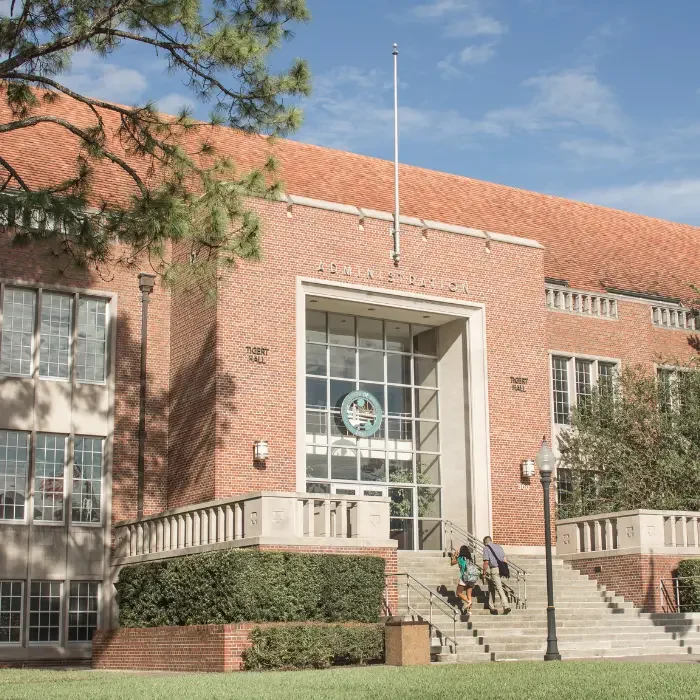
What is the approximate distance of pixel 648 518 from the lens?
25.6 meters

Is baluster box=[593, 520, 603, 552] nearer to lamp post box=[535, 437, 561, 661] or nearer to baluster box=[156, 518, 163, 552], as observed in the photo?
lamp post box=[535, 437, 561, 661]

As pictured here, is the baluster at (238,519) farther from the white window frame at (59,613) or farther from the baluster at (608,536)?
the baluster at (608,536)

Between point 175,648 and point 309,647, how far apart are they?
9.91 ft

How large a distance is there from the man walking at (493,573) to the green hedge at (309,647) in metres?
4.24

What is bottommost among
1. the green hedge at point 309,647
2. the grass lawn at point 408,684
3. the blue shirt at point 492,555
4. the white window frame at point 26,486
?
the grass lawn at point 408,684

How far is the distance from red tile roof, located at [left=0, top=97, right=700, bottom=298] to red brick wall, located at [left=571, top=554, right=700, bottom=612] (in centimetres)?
1009

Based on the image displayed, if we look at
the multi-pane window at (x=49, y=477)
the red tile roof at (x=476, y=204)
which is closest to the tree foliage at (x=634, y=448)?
the red tile roof at (x=476, y=204)

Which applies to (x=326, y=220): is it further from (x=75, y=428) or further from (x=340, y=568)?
(x=340, y=568)

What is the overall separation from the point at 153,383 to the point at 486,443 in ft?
25.4

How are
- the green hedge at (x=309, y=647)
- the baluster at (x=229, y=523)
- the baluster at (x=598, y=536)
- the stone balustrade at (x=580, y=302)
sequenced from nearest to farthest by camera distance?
the green hedge at (x=309, y=647), the baluster at (x=229, y=523), the baluster at (x=598, y=536), the stone balustrade at (x=580, y=302)

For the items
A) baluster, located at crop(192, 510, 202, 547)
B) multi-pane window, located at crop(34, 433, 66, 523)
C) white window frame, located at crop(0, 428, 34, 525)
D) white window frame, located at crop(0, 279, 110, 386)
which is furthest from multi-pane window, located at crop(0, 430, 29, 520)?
baluster, located at crop(192, 510, 202, 547)

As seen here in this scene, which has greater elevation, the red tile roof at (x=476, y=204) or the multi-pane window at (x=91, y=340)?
the red tile roof at (x=476, y=204)

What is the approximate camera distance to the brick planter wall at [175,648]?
1962 cm

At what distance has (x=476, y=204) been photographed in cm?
3644
